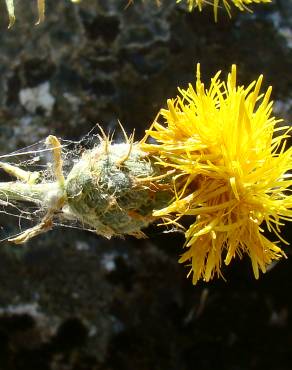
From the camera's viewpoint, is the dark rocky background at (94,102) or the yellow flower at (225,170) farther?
the dark rocky background at (94,102)

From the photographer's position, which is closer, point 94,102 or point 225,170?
A: point 225,170

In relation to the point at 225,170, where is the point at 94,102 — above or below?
below

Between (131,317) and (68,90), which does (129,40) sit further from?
(131,317)

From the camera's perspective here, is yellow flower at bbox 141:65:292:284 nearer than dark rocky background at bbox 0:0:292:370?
Yes

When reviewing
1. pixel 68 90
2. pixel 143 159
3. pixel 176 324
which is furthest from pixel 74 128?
pixel 143 159
